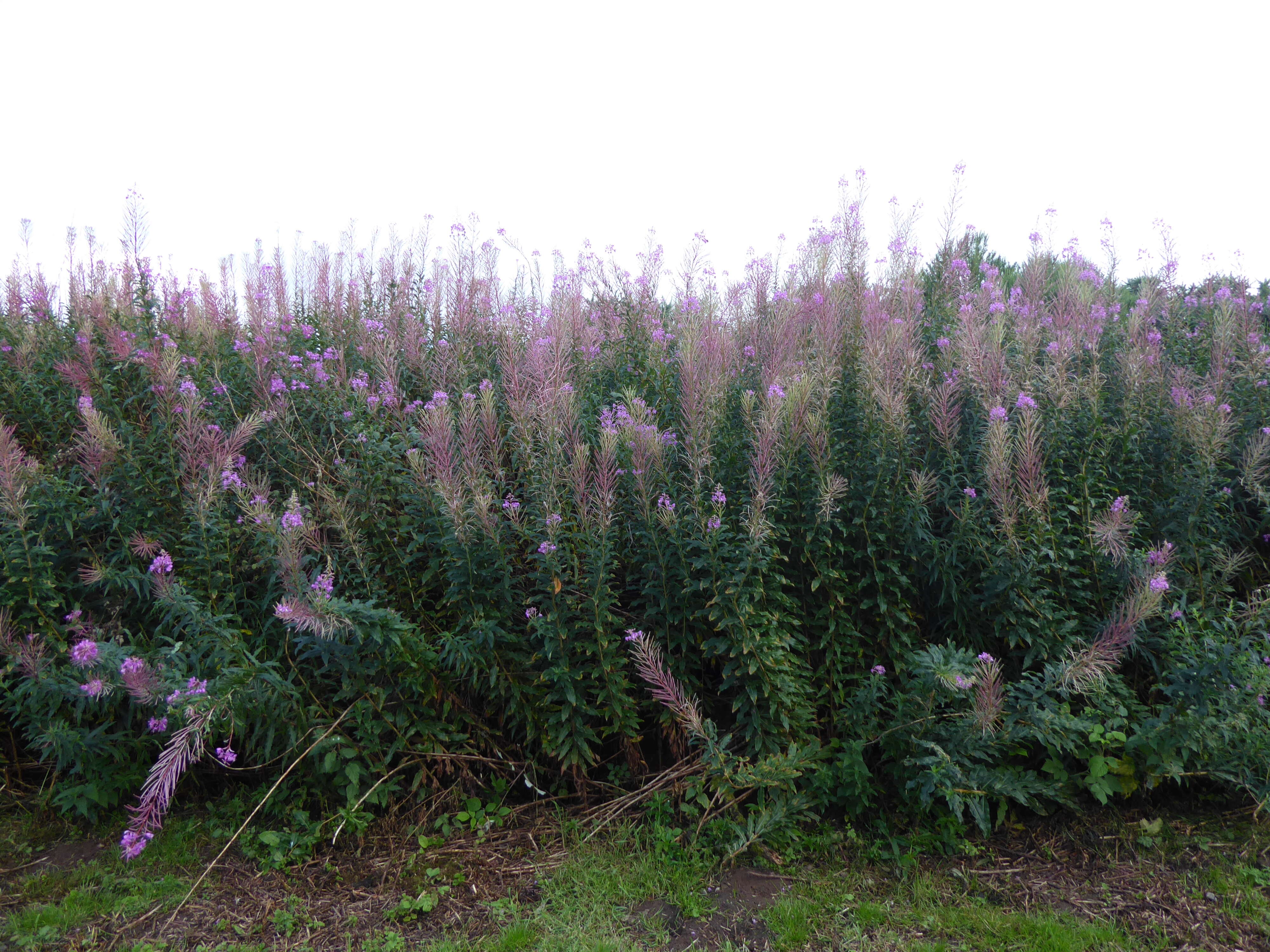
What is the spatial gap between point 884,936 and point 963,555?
1690 mm

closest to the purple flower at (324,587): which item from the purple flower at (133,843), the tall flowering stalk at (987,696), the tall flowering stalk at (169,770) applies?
the tall flowering stalk at (169,770)

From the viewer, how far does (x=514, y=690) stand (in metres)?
3.34

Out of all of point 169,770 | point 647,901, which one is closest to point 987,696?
point 647,901

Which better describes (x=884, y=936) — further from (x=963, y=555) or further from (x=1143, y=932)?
(x=963, y=555)

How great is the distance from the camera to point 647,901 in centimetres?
306

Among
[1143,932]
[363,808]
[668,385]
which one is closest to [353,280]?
[668,385]

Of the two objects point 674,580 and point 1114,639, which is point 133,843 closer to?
point 674,580

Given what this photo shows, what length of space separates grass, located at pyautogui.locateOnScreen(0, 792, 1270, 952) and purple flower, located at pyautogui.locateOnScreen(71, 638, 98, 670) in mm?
916

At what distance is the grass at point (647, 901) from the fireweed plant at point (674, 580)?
236 millimetres

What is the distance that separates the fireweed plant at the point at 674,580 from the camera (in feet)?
10.4

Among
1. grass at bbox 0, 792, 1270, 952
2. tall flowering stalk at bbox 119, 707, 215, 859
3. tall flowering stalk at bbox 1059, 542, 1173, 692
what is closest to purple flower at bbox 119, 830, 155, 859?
tall flowering stalk at bbox 119, 707, 215, 859

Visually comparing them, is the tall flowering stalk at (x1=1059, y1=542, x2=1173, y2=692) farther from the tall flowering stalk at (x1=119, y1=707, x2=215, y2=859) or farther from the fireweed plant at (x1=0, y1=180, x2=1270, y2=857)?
the tall flowering stalk at (x1=119, y1=707, x2=215, y2=859)

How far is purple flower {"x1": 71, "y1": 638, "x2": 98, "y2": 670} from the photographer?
9.46 feet

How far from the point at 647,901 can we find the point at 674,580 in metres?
1.32
